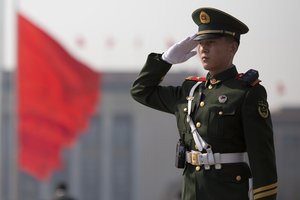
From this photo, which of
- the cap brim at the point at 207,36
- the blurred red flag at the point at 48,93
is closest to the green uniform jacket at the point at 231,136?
the cap brim at the point at 207,36

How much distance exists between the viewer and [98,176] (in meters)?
62.8

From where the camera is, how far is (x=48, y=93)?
15773 millimetres

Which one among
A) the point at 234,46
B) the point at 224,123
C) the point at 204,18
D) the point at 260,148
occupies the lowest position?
the point at 260,148

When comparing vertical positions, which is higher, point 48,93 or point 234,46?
point 48,93

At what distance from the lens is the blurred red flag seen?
15094mm

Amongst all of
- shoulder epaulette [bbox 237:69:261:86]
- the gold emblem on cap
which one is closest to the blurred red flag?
the gold emblem on cap

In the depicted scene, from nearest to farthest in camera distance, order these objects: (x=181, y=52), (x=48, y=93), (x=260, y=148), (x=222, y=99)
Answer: (x=260, y=148)
(x=222, y=99)
(x=181, y=52)
(x=48, y=93)

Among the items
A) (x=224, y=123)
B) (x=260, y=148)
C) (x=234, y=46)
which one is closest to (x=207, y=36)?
(x=234, y=46)

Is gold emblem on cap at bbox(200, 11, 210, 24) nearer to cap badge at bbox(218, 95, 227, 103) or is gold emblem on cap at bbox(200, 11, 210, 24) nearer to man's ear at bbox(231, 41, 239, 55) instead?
man's ear at bbox(231, 41, 239, 55)

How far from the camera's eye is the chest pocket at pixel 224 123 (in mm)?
4047

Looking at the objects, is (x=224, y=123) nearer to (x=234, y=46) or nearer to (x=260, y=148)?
(x=260, y=148)

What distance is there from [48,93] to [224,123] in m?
11.8

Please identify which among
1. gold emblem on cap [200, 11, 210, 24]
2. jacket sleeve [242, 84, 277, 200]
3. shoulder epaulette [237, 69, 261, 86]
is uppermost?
gold emblem on cap [200, 11, 210, 24]

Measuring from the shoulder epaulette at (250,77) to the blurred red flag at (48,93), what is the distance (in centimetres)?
1085
